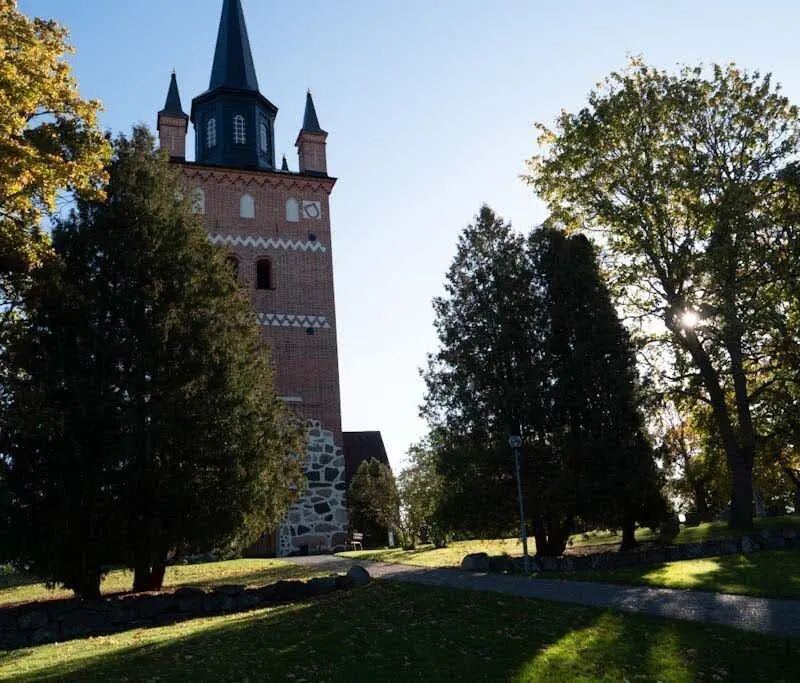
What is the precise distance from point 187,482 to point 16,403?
334 cm

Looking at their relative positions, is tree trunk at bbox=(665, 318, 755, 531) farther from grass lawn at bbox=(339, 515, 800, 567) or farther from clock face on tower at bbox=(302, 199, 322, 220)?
clock face on tower at bbox=(302, 199, 322, 220)

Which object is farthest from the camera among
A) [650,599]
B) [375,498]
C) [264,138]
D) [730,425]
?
[375,498]

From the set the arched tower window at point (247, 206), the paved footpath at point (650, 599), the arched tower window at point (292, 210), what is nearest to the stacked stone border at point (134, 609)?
the paved footpath at point (650, 599)

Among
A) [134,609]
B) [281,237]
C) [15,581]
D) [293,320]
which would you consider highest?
[281,237]

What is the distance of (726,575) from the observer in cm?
1244

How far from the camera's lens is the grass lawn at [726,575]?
1098cm

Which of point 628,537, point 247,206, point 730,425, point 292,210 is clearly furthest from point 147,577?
point 292,210

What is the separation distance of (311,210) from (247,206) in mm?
2616

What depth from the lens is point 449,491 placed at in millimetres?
18062

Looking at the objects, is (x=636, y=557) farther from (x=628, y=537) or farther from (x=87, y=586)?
(x=87, y=586)

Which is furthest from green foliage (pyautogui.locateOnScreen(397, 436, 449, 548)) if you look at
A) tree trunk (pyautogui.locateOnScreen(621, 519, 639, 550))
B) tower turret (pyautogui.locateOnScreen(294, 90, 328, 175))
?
tower turret (pyautogui.locateOnScreen(294, 90, 328, 175))

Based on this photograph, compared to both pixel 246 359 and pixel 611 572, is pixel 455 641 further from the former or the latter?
pixel 246 359

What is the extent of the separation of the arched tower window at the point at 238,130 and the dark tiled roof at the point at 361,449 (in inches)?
844

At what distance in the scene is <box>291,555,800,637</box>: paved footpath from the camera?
865 cm
